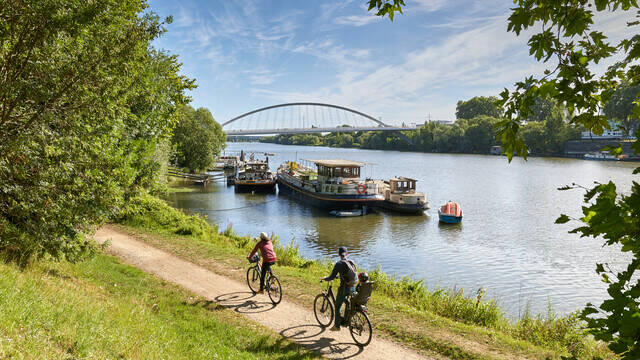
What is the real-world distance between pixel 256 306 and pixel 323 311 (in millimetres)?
1964

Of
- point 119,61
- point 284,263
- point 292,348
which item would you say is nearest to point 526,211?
point 284,263

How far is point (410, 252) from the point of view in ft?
75.0

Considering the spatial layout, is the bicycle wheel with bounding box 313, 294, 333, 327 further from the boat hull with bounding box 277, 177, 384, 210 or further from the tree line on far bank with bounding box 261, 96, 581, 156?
the tree line on far bank with bounding box 261, 96, 581, 156

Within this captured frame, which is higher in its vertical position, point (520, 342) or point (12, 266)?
point (12, 266)

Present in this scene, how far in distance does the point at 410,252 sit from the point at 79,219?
18588mm

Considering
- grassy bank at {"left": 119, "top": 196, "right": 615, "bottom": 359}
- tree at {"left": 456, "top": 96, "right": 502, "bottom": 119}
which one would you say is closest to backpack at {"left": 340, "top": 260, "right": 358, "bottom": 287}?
grassy bank at {"left": 119, "top": 196, "right": 615, "bottom": 359}

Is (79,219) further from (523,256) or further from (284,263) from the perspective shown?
(523,256)

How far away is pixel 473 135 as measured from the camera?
117m

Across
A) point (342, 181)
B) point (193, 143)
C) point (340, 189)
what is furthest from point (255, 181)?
point (340, 189)

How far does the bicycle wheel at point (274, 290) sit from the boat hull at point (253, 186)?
3729 centimetres

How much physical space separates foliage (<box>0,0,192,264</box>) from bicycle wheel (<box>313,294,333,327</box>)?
5.11 meters

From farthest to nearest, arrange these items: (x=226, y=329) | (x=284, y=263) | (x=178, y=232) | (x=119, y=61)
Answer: (x=178, y=232) < (x=284, y=263) < (x=226, y=329) < (x=119, y=61)

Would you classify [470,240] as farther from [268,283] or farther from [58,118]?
[58,118]

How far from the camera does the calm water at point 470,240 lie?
57.2ft
